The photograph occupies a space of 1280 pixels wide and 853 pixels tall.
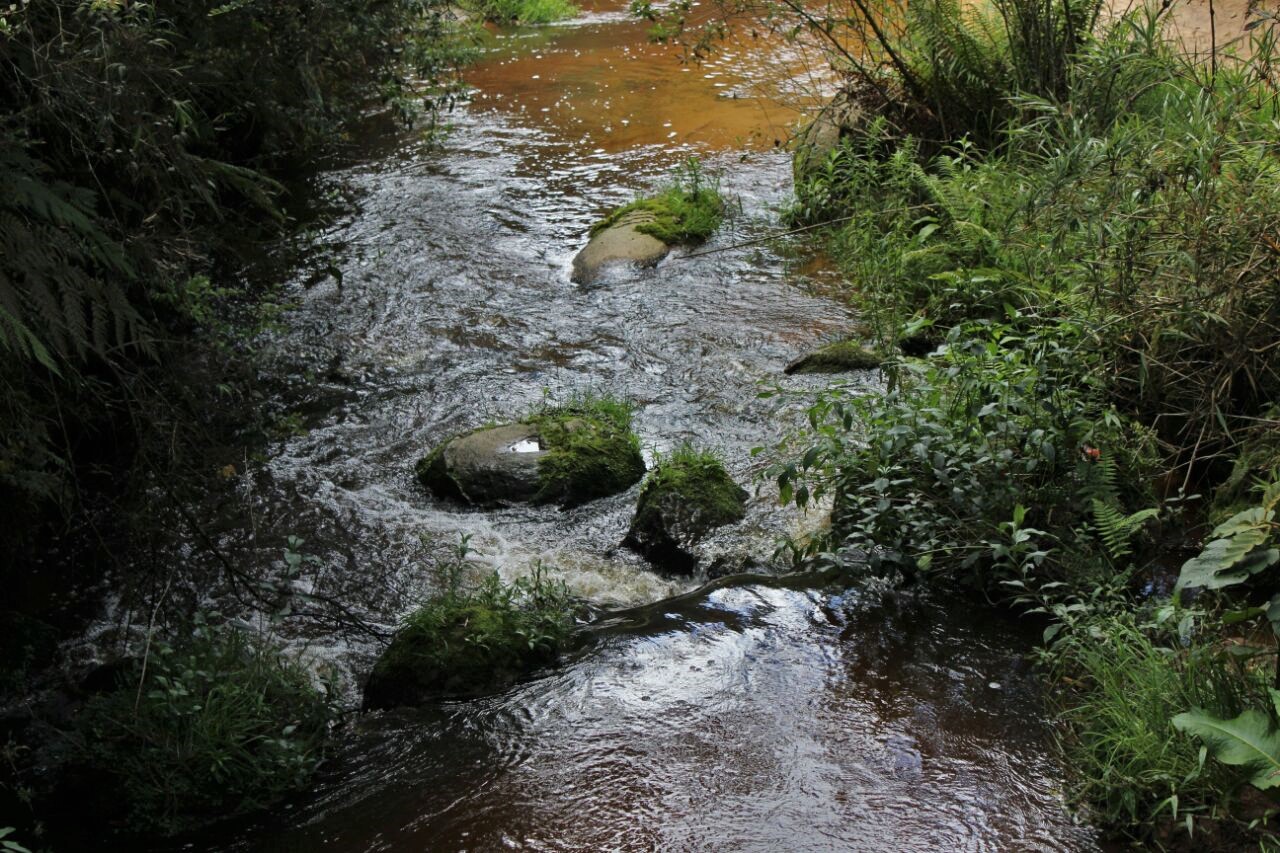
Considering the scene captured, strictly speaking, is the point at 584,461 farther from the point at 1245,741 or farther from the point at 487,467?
the point at 1245,741

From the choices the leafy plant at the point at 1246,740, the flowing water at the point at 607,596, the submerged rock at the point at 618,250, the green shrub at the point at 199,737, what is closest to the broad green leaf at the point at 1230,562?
the leafy plant at the point at 1246,740

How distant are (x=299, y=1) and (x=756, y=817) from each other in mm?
5422

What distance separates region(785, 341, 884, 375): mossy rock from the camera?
23.6 ft

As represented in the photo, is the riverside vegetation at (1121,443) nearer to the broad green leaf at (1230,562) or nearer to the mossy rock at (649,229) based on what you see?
the broad green leaf at (1230,562)

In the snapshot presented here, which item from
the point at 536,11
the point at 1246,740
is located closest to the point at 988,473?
the point at 1246,740

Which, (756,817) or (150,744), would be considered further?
(150,744)

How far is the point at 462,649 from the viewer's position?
4738 millimetres

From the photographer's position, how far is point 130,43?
420 centimetres

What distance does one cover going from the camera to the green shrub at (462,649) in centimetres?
469

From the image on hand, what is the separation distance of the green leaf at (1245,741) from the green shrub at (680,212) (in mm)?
6878

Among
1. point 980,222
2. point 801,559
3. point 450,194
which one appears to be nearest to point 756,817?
point 801,559

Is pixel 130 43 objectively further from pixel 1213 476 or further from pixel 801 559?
pixel 1213 476

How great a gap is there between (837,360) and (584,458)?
1.91 m

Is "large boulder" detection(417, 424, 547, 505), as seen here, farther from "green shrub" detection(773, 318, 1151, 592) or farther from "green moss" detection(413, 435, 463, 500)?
"green shrub" detection(773, 318, 1151, 592)
